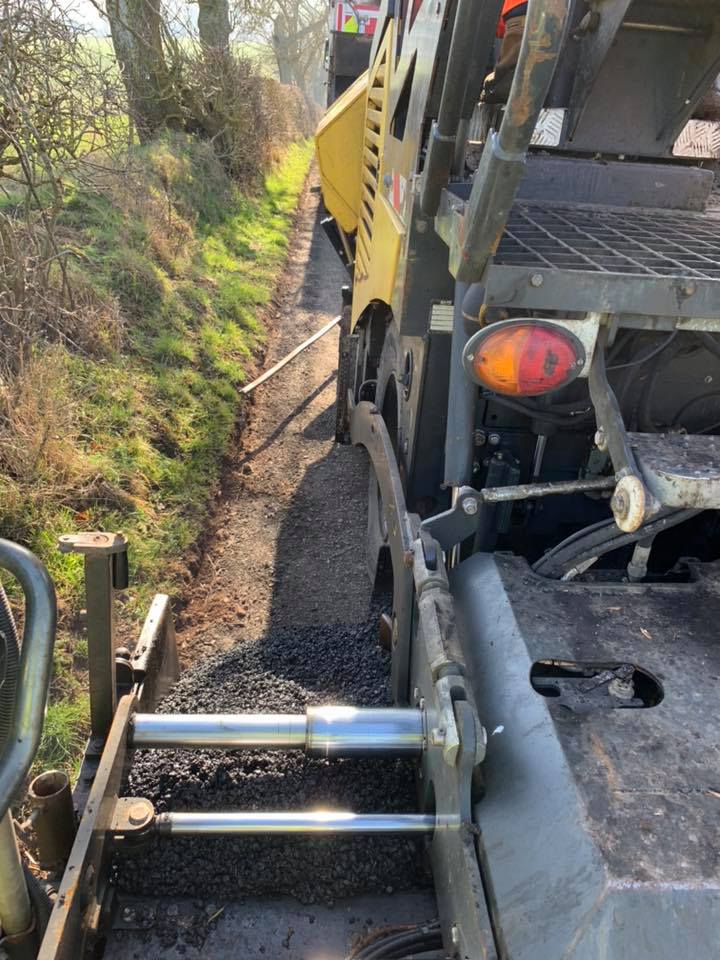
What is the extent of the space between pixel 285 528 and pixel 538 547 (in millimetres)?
1937

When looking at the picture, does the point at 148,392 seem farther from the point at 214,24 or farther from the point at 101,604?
the point at 214,24

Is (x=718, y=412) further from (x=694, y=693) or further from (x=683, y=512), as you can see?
(x=694, y=693)

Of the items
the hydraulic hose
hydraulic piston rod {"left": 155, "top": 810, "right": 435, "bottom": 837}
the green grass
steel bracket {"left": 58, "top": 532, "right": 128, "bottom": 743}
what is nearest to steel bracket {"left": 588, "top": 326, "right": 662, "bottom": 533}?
the hydraulic hose

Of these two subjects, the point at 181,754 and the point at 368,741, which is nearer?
the point at 368,741

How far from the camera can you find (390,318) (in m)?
3.41

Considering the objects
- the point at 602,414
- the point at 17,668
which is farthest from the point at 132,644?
the point at 602,414

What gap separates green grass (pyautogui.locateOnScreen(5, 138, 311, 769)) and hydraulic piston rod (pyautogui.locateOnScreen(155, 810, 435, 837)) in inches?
35.9

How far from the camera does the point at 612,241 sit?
197 centimetres

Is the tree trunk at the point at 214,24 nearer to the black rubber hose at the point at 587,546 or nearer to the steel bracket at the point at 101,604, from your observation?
the steel bracket at the point at 101,604

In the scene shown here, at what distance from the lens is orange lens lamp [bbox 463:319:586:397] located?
5.41ft

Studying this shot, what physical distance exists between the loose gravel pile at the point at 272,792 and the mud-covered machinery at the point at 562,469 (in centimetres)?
33

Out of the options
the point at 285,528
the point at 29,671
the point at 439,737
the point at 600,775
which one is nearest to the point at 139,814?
the point at 439,737

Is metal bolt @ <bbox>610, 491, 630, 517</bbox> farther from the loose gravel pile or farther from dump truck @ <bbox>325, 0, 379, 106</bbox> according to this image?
dump truck @ <bbox>325, 0, 379, 106</bbox>

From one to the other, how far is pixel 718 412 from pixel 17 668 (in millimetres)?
2055
